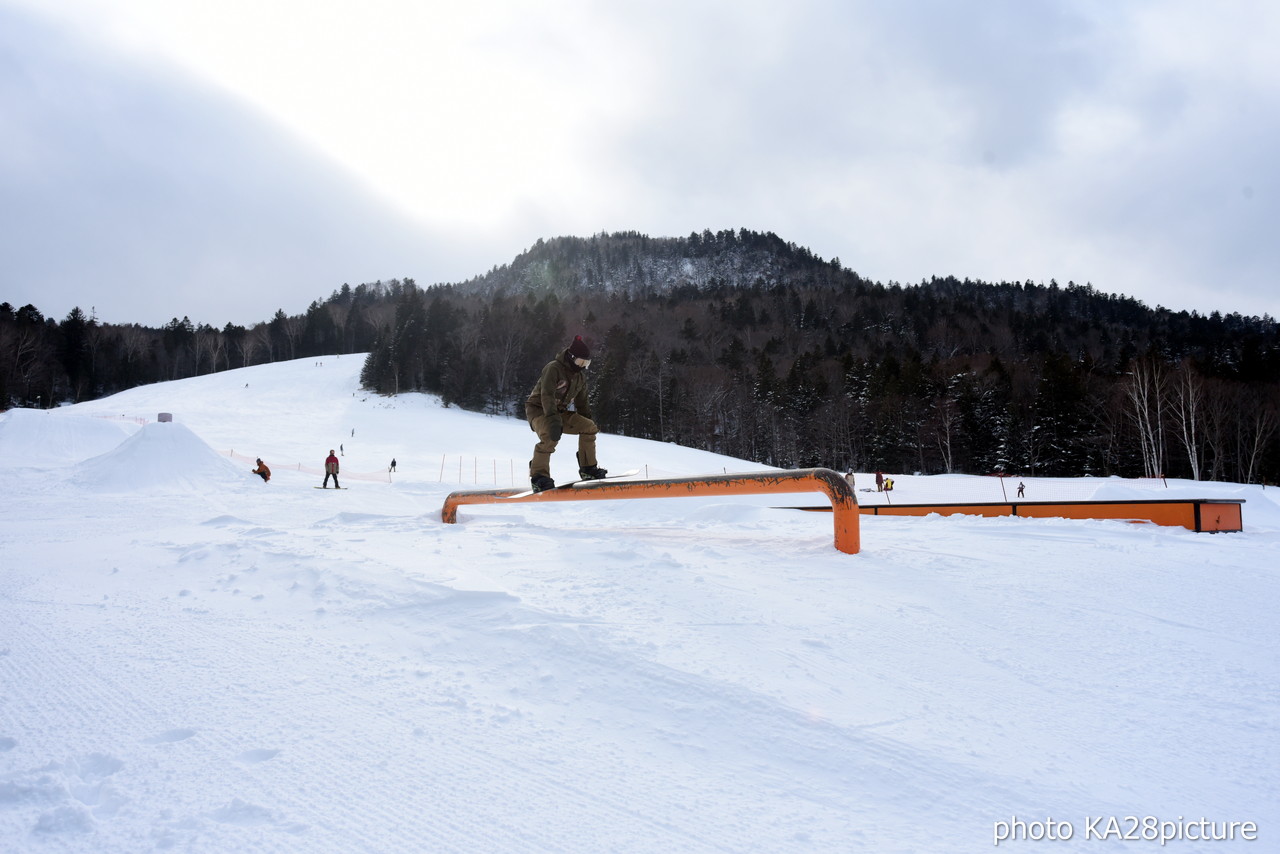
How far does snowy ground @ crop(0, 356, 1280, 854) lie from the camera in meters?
1.79

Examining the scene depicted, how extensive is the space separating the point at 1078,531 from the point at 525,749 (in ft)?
24.1

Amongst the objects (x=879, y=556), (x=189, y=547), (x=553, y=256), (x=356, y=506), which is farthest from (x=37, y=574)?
(x=553, y=256)

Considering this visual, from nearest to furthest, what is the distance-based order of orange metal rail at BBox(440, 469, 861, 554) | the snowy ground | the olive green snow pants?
1. the snowy ground
2. orange metal rail at BBox(440, 469, 861, 554)
3. the olive green snow pants

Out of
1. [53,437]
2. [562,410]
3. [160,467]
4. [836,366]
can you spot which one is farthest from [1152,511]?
[836,366]

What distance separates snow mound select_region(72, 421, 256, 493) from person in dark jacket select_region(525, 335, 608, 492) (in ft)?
37.9

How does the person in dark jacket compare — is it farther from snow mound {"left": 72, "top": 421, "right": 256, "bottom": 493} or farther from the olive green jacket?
snow mound {"left": 72, "top": 421, "right": 256, "bottom": 493}

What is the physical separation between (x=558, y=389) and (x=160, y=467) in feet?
47.7

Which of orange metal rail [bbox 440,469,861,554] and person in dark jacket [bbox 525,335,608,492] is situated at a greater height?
person in dark jacket [bbox 525,335,608,492]

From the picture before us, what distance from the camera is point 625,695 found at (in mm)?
2520

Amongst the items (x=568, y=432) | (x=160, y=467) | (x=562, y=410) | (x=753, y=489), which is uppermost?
(x=562, y=410)

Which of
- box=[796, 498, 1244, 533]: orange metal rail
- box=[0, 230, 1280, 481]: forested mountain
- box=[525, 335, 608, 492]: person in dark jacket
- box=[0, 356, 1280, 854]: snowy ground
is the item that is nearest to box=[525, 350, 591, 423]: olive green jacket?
box=[525, 335, 608, 492]: person in dark jacket

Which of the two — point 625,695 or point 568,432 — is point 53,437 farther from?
point 625,695

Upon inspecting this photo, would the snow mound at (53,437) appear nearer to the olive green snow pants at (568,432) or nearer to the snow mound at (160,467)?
the snow mound at (160,467)

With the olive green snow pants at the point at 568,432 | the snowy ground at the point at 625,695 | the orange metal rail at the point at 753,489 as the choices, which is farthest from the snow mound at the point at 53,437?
the snowy ground at the point at 625,695
